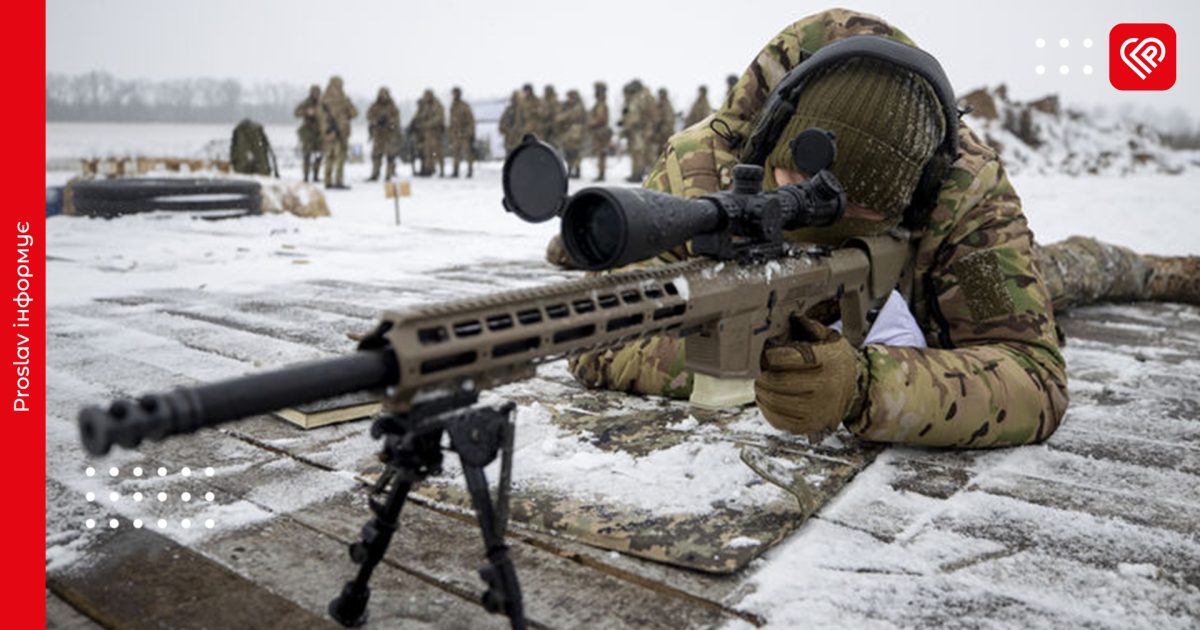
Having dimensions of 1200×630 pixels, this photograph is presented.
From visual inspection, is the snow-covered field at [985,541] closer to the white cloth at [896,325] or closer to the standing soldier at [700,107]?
the white cloth at [896,325]

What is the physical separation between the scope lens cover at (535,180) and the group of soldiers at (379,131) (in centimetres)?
2026

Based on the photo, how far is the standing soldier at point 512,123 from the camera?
26.6 meters

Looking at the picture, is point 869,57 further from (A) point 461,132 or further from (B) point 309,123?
(A) point 461,132

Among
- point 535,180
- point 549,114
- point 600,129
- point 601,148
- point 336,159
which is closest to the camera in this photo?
point 535,180

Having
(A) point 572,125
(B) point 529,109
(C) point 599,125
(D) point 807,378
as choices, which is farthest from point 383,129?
(D) point 807,378

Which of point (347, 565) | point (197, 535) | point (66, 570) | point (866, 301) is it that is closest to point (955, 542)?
point (866, 301)

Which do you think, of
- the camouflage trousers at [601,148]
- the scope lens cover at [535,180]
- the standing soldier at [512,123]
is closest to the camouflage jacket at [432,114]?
the standing soldier at [512,123]

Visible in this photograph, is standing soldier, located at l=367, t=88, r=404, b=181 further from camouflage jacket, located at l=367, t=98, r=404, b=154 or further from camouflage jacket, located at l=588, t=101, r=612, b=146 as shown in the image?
camouflage jacket, located at l=588, t=101, r=612, b=146

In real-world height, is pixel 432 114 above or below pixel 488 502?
above

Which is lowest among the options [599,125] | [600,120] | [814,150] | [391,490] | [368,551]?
[368,551]

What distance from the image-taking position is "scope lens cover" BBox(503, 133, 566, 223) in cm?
176

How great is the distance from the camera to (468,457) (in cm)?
149

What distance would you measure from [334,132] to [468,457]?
2100cm
